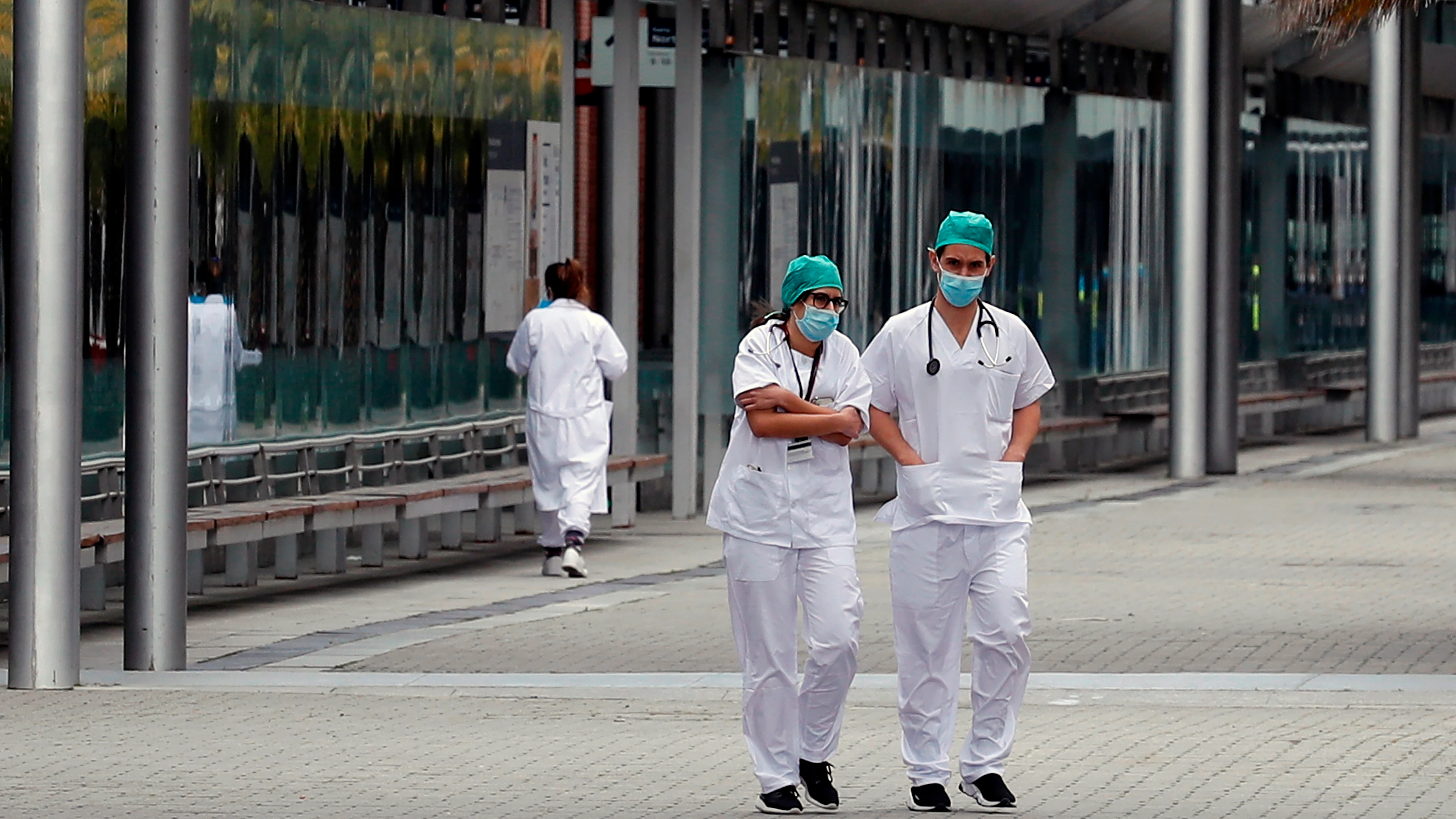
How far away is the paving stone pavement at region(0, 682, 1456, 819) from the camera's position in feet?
26.3

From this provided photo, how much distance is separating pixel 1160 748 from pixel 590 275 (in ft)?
38.7

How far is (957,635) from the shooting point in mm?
8141

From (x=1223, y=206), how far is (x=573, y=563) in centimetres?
925

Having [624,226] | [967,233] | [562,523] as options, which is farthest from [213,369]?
[967,233]

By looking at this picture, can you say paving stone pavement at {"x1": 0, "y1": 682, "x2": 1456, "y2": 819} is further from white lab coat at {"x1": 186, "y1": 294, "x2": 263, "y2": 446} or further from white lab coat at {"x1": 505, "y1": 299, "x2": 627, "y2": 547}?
white lab coat at {"x1": 505, "y1": 299, "x2": 627, "y2": 547}

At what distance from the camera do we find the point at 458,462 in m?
18.0

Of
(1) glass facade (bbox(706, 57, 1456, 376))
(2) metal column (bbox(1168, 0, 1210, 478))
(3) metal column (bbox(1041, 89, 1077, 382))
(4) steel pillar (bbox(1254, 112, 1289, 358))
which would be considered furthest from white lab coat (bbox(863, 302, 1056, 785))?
(4) steel pillar (bbox(1254, 112, 1289, 358))

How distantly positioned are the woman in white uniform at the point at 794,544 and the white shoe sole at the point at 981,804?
1.17 ft

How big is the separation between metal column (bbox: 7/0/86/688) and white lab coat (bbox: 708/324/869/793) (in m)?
3.49

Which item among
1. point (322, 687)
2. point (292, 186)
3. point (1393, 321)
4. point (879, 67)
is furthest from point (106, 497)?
point (1393, 321)

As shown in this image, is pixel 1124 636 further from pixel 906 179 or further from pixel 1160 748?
pixel 906 179

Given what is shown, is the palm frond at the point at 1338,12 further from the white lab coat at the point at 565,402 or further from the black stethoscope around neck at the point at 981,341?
the black stethoscope around neck at the point at 981,341

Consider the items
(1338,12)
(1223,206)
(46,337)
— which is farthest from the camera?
(1223,206)

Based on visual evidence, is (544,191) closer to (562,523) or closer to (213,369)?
(562,523)
